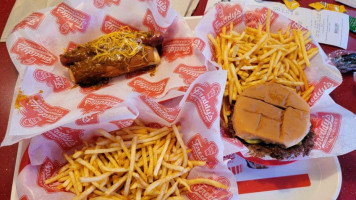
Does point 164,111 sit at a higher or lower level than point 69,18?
lower

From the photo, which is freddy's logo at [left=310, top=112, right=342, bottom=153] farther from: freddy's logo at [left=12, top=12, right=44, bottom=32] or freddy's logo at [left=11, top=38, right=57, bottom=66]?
freddy's logo at [left=12, top=12, right=44, bottom=32]

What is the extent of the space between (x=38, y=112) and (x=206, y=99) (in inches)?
37.7

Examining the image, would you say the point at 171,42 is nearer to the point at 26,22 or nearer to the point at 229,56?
the point at 229,56

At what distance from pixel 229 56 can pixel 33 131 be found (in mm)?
1245

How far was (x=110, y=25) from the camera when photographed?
202 centimetres

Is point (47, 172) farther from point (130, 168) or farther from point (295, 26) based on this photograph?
point (295, 26)

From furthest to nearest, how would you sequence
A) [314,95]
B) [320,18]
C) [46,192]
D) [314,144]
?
[320,18]
[314,95]
[314,144]
[46,192]

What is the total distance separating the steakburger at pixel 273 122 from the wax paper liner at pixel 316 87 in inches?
3.2

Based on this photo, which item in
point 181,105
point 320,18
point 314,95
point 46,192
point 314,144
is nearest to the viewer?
point 46,192

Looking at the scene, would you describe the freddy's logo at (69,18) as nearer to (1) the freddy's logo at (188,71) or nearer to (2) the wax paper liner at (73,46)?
(2) the wax paper liner at (73,46)

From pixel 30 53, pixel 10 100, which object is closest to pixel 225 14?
pixel 30 53

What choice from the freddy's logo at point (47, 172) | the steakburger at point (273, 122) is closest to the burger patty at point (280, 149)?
the steakburger at point (273, 122)

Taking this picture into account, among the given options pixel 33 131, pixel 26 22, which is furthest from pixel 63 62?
pixel 33 131

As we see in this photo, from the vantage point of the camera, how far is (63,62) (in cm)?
184
